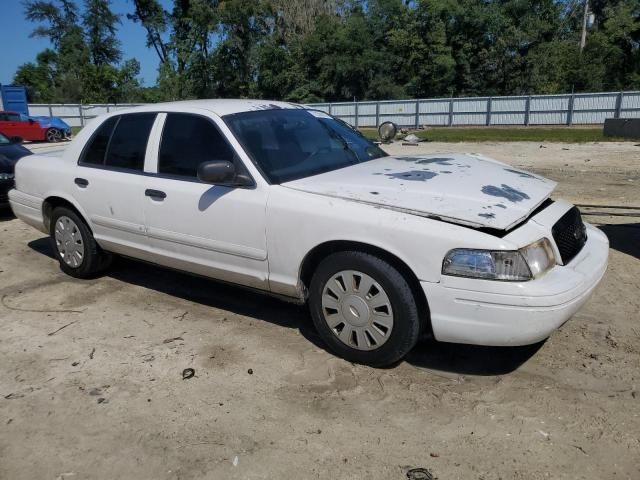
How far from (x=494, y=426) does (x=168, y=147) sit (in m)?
3.02

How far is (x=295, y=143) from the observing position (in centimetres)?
412

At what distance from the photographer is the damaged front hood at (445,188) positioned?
122 inches

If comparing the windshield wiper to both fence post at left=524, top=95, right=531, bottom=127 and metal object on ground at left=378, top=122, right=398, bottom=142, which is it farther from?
fence post at left=524, top=95, right=531, bottom=127

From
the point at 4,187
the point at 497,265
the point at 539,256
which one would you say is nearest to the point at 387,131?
the point at 539,256

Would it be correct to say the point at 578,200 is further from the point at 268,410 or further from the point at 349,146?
the point at 268,410

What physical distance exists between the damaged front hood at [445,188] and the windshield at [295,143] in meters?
0.16

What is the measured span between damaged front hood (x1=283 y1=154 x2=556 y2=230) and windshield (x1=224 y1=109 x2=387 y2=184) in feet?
0.54

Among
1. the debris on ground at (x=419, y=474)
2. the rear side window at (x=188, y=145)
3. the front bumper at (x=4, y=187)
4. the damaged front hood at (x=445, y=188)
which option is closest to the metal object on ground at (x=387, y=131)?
the damaged front hood at (x=445, y=188)

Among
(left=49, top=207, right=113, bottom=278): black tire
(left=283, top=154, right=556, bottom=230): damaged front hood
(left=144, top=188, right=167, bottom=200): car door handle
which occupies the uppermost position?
(left=283, top=154, right=556, bottom=230): damaged front hood

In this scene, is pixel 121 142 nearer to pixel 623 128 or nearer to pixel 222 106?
pixel 222 106

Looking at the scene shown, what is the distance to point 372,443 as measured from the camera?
2770mm

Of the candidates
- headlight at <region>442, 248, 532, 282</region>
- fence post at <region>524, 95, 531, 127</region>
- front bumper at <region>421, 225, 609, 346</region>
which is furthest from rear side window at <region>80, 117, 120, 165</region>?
fence post at <region>524, 95, 531, 127</region>

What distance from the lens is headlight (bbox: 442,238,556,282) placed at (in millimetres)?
2918

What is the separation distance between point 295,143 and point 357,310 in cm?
143
